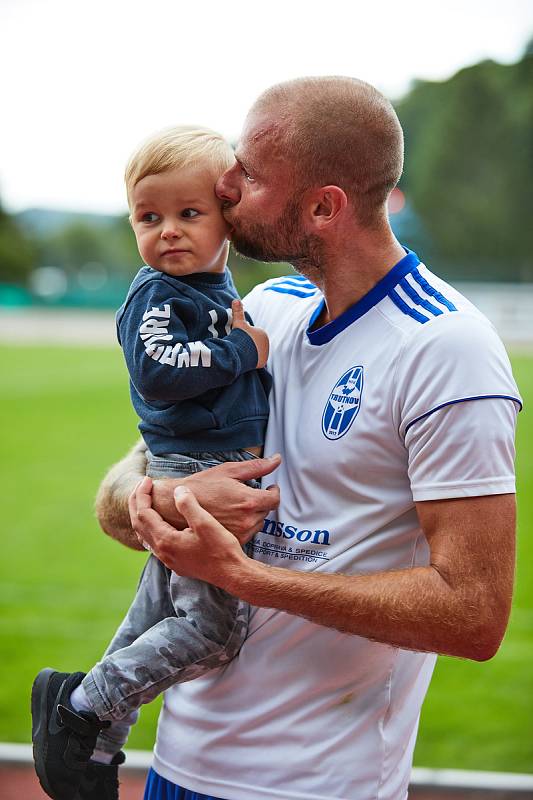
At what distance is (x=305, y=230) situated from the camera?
1.95 metres

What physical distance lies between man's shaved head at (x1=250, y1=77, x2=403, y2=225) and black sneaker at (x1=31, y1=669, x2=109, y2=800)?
116cm

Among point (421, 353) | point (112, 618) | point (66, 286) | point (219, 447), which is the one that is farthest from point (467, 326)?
point (66, 286)

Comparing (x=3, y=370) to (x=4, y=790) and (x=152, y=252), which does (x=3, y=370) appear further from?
(x=152, y=252)

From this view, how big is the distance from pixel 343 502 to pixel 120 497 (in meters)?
0.54

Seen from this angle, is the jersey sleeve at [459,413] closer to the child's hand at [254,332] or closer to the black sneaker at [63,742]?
the child's hand at [254,332]

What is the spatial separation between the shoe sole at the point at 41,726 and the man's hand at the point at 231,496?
0.46 meters

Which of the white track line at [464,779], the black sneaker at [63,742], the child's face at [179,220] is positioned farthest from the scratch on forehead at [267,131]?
the white track line at [464,779]

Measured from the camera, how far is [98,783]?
1.99 m

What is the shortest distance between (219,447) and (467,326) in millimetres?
582

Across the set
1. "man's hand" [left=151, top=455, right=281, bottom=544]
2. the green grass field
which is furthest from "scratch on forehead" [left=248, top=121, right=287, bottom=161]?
the green grass field

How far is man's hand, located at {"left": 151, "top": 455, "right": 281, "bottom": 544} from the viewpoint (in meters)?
1.85

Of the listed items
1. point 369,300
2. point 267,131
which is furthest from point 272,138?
point 369,300

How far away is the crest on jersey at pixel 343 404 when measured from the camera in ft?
6.00

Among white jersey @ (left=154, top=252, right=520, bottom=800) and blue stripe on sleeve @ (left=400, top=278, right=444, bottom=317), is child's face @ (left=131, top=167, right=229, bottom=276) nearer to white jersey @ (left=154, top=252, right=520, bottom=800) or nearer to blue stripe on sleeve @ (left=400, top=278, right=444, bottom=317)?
white jersey @ (left=154, top=252, right=520, bottom=800)
